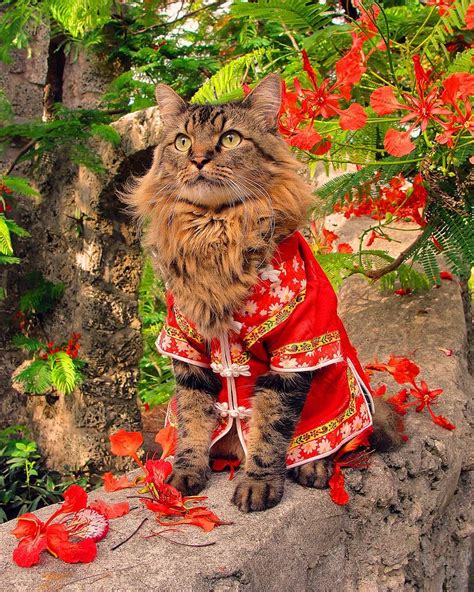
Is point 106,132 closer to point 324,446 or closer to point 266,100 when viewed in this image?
point 266,100

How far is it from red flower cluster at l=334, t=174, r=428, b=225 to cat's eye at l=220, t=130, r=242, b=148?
1.21 m

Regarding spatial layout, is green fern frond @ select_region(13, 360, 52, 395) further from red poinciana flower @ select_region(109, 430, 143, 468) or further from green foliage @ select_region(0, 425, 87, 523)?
red poinciana flower @ select_region(109, 430, 143, 468)

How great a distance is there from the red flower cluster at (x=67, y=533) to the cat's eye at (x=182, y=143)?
3.55 ft

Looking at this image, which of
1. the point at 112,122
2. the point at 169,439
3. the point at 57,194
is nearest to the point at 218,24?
the point at 112,122

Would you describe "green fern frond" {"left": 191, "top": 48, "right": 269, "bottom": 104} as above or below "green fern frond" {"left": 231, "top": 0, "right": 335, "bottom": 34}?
below

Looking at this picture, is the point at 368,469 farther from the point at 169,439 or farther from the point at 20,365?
the point at 20,365

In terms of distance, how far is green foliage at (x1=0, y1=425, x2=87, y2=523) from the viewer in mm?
3906

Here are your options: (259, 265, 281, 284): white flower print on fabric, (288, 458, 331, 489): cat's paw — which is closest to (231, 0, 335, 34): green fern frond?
(259, 265, 281, 284): white flower print on fabric

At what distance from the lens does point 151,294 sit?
21.7 feet

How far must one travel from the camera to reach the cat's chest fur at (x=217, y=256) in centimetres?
186

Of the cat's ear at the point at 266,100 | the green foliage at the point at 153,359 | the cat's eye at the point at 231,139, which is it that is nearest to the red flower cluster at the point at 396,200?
the cat's ear at the point at 266,100

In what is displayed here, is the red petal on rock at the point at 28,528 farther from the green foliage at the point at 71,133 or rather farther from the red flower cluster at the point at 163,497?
the green foliage at the point at 71,133

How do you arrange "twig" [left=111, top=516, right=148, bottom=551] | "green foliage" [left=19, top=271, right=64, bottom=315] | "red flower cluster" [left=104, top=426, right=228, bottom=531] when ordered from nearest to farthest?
1. "twig" [left=111, top=516, right=148, bottom=551]
2. "red flower cluster" [left=104, top=426, right=228, bottom=531]
3. "green foliage" [left=19, top=271, right=64, bottom=315]

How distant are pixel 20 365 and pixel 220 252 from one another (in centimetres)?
340
